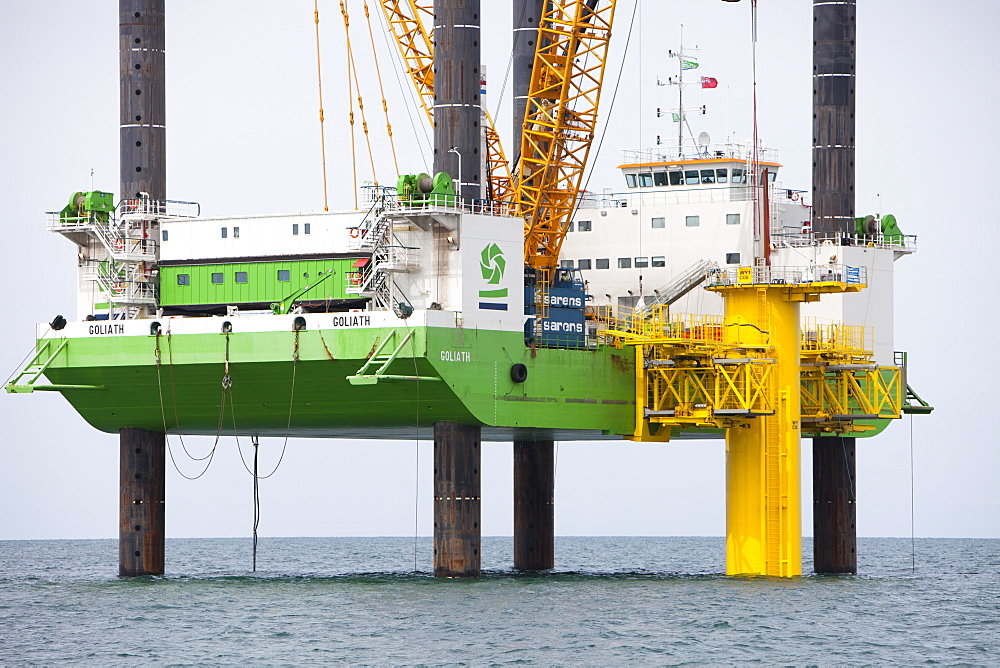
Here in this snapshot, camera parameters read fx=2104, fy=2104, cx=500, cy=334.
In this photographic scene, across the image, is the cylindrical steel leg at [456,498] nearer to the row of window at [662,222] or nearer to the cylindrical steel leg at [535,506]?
the row of window at [662,222]

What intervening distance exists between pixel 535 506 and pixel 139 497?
17.7 metres

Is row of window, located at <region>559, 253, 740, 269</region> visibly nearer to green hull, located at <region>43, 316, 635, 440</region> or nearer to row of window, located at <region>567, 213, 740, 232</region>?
row of window, located at <region>567, 213, 740, 232</region>

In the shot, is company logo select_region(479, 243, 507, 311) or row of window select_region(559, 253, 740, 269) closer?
company logo select_region(479, 243, 507, 311)

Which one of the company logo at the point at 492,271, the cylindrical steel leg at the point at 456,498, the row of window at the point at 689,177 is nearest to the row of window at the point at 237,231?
the company logo at the point at 492,271

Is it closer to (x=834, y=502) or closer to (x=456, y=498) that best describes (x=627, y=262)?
(x=834, y=502)

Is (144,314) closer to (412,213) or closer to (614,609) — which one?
(412,213)

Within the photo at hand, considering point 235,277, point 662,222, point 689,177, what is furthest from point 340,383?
point 689,177

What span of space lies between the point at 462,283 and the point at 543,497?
19567 millimetres

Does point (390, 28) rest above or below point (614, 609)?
above

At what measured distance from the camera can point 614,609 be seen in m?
62.3

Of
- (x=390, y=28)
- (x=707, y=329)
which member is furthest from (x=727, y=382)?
(x=390, y=28)

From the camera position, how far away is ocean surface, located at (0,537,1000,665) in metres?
53.2

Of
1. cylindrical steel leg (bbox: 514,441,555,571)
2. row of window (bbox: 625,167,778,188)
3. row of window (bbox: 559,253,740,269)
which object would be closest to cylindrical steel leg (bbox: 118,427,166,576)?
row of window (bbox: 559,253,740,269)

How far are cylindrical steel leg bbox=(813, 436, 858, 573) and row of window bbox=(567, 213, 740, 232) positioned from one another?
893 centimetres
